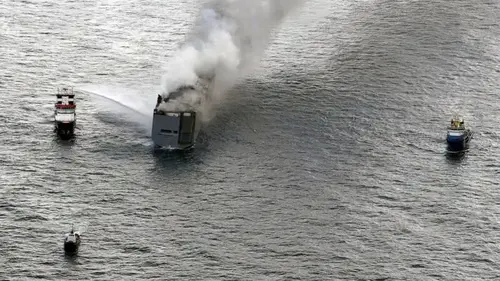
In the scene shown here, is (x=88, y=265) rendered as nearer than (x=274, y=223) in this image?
Yes

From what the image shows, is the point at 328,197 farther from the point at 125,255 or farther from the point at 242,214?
the point at 125,255

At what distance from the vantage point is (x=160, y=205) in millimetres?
195500

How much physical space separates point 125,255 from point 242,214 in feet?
67.8

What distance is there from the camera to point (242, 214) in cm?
19325

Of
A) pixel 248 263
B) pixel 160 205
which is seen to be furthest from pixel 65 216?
pixel 248 263

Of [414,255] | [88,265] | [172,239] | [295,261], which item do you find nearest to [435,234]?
[414,255]

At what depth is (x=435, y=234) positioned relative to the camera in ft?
621

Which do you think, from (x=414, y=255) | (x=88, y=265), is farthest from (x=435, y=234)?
(x=88, y=265)

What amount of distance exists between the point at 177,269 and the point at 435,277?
33365 millimetres

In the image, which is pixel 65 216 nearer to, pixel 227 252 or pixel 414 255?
pixel 227 252

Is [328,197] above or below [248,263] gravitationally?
above

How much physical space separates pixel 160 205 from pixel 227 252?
17.8 metres

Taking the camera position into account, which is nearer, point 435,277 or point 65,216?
point 435,277

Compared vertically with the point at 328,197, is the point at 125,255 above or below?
below
